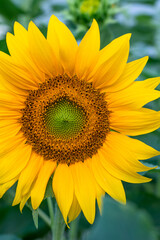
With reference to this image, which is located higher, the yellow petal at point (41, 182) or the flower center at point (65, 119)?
the flower center at point (65, 119)

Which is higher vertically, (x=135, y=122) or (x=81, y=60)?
(x=81, y=60)

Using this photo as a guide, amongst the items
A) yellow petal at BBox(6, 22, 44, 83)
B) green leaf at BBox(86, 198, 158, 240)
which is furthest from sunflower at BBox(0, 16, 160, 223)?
green leaf at BBox(86, 198, 158, 240)

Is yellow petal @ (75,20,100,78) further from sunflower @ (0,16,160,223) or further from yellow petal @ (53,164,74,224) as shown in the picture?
yellow petal @ (53,164,74,224)

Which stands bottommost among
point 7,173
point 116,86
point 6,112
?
point 7,173

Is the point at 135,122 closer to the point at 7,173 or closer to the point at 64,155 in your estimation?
the point at 64,155

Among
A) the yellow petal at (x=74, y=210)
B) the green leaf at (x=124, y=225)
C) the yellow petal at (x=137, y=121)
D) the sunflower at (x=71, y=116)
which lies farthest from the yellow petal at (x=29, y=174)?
the green leaf at (x=124, y=225)

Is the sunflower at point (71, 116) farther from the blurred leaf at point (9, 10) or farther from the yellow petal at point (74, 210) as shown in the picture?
the blurred leaf at point (9, 10)

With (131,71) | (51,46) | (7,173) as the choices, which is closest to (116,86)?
(131,71)
